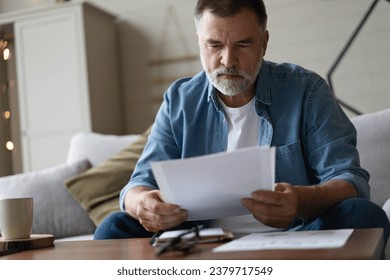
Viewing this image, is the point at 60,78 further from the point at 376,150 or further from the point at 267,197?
the point at 267,197

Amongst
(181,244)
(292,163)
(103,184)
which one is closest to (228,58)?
(292,163)

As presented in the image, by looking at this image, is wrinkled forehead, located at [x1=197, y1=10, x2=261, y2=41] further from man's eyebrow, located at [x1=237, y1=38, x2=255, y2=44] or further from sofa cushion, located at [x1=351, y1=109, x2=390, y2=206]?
sofa cushion, located at [x1=351, y1=109, x2=390, y2=206]

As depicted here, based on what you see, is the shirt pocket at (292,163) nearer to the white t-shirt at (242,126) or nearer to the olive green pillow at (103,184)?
the white t-shirt at (242,126)

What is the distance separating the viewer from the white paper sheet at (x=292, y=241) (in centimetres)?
87

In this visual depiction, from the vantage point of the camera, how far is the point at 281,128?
150cm

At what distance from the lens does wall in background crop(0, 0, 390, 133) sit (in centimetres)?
329

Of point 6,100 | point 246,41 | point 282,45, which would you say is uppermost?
point 282,45

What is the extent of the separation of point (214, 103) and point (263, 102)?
0.13m

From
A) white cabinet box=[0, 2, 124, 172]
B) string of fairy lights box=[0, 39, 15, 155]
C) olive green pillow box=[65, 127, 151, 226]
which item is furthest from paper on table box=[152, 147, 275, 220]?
string of fairy lights box=[0, 39, 15, 155]

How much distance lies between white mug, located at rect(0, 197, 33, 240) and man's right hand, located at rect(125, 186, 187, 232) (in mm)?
242

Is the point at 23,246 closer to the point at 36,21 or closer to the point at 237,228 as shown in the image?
the point at 237,228

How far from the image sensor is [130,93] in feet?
12.8

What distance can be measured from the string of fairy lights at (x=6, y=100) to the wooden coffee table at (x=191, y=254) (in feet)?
9.42

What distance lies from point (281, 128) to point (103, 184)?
3.36ft
